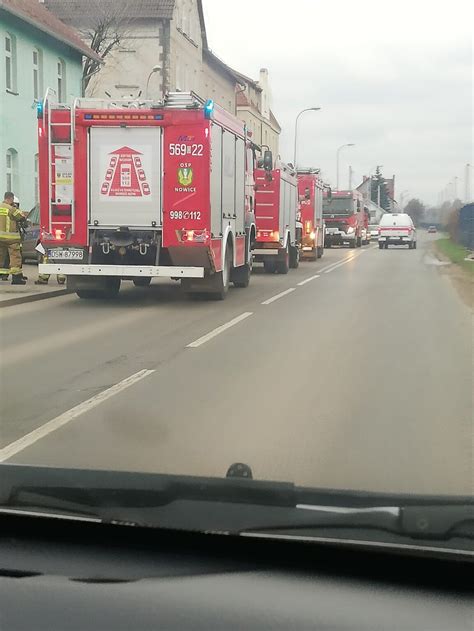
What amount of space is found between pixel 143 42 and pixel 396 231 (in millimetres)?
17831

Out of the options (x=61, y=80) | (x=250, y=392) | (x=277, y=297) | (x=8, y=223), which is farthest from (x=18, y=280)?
(x=61, y=80)

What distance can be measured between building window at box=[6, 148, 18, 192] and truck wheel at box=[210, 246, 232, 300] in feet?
49.0

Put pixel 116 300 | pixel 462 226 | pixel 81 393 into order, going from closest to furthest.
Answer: pixel 81 393 < pixel 116 300 < pixel 462 226

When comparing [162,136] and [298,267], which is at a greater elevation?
[162,136]

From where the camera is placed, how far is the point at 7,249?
694 inches

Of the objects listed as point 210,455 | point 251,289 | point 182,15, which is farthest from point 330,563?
point 182,15

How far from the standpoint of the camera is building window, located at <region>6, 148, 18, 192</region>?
28.7 metres

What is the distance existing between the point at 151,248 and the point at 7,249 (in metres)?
4.61

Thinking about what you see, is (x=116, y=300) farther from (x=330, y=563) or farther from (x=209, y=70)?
(x=209, y=70)

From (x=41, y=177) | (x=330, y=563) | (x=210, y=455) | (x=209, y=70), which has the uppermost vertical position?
(x=209, y=70)

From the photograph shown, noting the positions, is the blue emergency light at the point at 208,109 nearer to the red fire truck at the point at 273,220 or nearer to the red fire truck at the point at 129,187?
the red fire truck at the point at 129,187

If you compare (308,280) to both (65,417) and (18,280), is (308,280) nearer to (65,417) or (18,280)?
(18,280)

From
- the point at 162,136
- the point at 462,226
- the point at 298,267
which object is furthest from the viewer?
the point at 462,226

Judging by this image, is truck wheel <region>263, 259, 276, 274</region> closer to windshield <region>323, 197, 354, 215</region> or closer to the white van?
windshield <region>323, 197, 354, 215</region>
